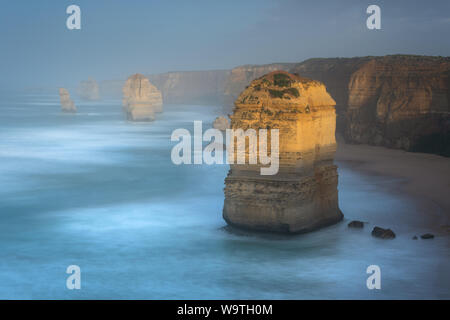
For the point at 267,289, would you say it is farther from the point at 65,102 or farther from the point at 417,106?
the point at 65,102

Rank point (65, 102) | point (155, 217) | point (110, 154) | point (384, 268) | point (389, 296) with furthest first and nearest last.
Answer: point (65, 102) < point (110, 154) < point (155, 217) < point (384, 268) < point (389, 296)

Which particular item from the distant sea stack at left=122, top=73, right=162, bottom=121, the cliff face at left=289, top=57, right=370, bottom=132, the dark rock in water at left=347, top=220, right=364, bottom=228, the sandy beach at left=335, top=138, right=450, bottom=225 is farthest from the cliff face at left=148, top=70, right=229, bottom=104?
the dark rock in water at left=347, top=220, right=364, bottom=228

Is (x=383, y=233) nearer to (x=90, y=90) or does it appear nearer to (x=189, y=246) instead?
(x=189, y=246)

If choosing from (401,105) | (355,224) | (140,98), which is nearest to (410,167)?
(401,105)

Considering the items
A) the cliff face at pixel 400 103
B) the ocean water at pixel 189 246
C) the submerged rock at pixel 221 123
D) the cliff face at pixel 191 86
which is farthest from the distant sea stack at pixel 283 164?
the cliff face at pixel 191 86

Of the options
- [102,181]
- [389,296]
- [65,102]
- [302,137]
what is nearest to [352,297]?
[389,296]

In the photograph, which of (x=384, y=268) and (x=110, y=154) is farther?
(x=110, y=154)
